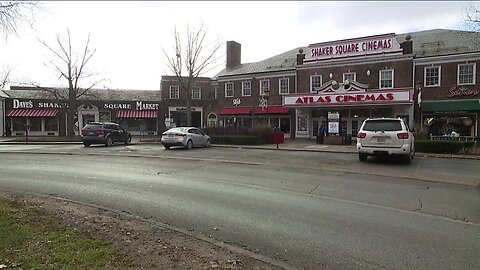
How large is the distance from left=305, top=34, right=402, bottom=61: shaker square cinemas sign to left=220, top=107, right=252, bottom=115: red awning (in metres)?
8.22

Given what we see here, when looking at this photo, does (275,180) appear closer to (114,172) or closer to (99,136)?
(114,172)

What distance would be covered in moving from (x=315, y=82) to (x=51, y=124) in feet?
111

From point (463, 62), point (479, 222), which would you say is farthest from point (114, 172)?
point (463, 62)

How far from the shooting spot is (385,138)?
13594 millimetres

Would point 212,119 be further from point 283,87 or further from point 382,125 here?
point 382,125

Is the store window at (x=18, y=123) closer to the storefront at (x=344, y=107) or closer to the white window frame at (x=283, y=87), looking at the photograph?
the white window frame at (x=283, y=87)

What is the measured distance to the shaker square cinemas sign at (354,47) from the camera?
29.3 meters

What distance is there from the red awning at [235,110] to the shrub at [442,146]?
2002 cm

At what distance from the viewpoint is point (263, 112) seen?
3597 cm

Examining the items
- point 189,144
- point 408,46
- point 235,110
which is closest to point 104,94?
point 235,110

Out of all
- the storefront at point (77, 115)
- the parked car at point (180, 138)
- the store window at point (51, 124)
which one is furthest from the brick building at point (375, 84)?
the store window at point (51, 124)

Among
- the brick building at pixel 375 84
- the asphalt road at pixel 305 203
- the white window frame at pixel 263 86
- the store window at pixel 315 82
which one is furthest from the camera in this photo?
the white window frame at pixel 263 86

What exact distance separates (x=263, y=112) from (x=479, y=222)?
3014 cm

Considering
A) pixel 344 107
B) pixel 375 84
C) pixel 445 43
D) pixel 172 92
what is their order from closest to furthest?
pixel 445 43 → pixel 344 107 → pixel 375 84 → pixel 172 92
